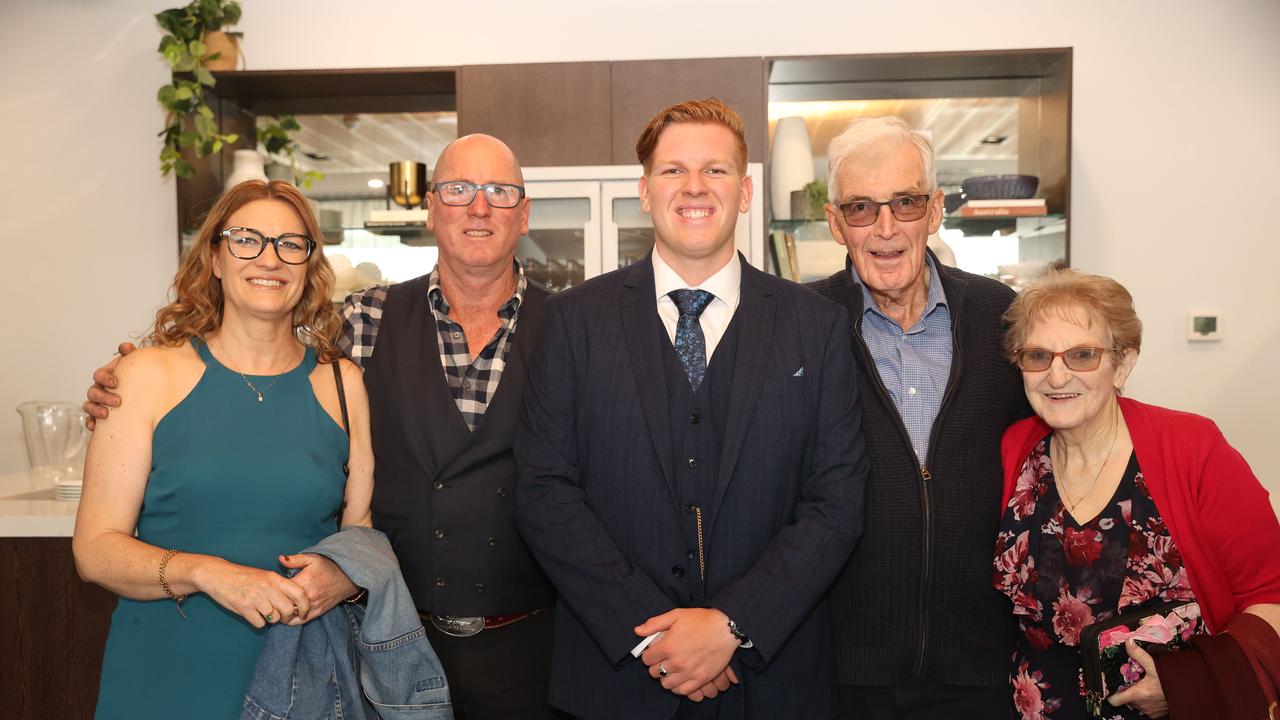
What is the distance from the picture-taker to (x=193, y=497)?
1723mm

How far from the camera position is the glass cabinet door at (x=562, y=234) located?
3490mm

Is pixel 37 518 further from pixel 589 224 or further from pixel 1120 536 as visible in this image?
pixel 1120 536

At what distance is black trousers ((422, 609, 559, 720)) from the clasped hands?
48 centimetres

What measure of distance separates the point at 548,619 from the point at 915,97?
2.78 metres

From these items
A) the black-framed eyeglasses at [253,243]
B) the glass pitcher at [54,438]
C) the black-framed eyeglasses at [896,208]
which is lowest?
the glass pitcher at [54,438]

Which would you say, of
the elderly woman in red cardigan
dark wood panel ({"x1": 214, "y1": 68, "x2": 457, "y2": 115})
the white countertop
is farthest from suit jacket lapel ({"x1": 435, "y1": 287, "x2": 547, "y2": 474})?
dark wood panel ({"x1": 214, "y1": 68, "x2": 457, "y2": 115})

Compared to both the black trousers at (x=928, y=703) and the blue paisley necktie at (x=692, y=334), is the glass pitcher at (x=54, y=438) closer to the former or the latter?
the blue paisley necktie at (x=692, y=334)

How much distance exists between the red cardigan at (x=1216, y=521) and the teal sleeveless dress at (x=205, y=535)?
161cm

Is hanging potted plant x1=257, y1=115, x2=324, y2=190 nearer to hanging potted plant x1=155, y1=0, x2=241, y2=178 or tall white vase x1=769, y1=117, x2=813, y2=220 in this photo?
hanging potted plant x1=155, y1=0, x2=241, y2=178

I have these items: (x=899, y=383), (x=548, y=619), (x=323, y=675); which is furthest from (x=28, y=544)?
(x=899, y=383)

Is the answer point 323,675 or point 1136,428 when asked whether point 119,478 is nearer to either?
point 323,675

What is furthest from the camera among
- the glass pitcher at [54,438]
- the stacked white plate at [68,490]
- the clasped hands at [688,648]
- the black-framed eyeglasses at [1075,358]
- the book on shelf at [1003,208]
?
the book on shelf at [1003,208]

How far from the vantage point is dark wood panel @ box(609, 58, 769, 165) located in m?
3.46

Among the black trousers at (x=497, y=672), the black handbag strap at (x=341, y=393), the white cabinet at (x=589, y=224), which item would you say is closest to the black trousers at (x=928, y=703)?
the black trousers at (x=497, y=672)
